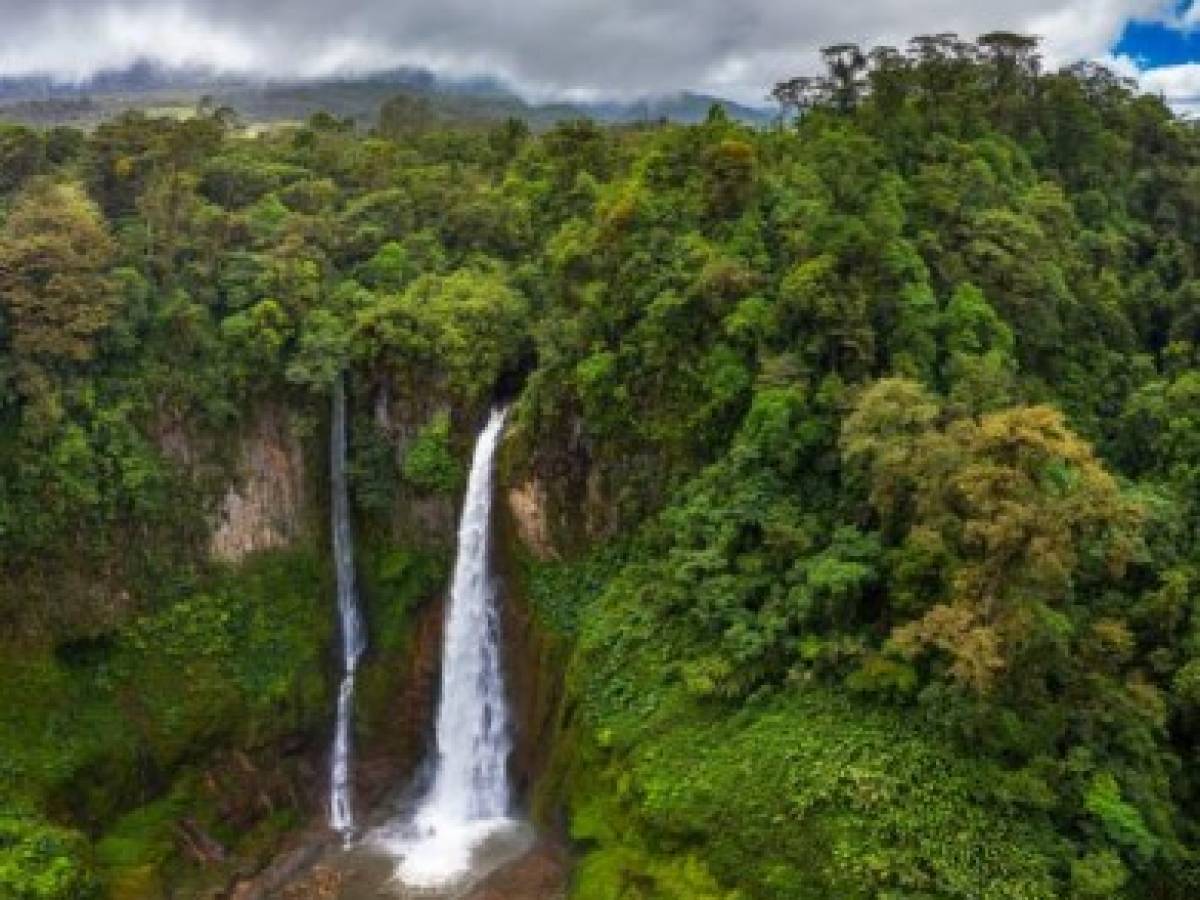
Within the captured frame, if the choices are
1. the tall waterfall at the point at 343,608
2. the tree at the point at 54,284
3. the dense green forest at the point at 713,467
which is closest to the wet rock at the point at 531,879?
the dense green forest at the point at 713,467

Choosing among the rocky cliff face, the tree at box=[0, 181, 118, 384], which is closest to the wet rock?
the rocky cliff face

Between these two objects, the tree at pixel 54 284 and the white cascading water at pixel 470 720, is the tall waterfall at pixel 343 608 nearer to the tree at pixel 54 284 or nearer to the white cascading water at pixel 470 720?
the white cascading water at pixel 470 720

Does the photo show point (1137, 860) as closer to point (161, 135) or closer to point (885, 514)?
point (885, 514)

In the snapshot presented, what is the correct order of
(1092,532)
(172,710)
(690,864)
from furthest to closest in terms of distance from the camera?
(172,710) < (690,864) < (1092,532)

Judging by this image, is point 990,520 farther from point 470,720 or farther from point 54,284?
point 54,284

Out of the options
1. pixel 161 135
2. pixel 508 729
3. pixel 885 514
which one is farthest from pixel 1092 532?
pixel 161 135

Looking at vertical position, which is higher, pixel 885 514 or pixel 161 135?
pixel 161 135

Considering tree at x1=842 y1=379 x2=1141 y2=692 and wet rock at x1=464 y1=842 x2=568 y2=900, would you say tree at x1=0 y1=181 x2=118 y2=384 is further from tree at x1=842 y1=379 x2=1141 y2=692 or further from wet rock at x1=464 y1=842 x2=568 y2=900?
tree at x1=842 y1=379 x2=1141 y2=692
